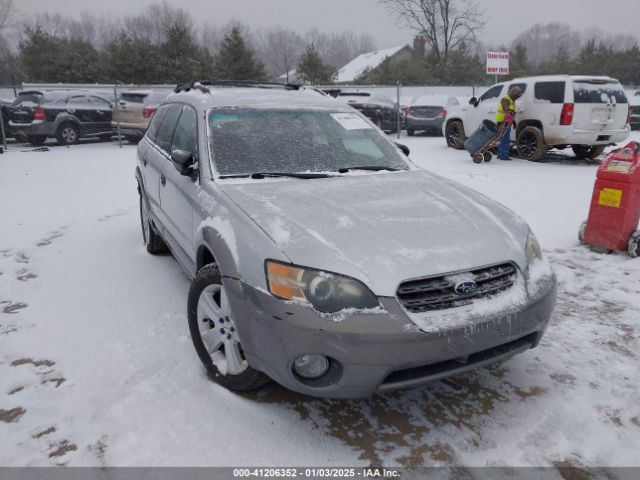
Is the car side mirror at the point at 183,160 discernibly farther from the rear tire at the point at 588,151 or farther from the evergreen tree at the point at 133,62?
the evergreen tree at the point at 133,62

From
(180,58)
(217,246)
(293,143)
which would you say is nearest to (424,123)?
(293,143)

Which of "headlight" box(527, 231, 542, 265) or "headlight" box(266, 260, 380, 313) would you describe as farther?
"headlight" box(527, 231, 542, 265)

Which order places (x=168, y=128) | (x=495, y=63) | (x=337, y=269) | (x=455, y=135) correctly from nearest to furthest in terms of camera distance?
1. (x=337, y=269)
2. (x=168, y=128)
3. (x=455, y=135)
4. (x=495, y=63)

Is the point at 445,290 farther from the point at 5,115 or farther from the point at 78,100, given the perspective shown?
the point at 5,115

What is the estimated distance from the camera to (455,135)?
13.3 metres

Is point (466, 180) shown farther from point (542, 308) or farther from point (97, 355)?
point (97, 355)

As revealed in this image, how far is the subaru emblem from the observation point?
2.22m

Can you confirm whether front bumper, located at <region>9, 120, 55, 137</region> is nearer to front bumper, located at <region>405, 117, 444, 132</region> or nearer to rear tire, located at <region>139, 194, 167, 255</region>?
rear tire, located at <region>139, 194, 167, 255</region>

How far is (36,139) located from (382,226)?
1465 centimetres

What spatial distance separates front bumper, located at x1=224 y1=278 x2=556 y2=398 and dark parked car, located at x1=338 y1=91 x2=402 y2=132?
14.5 m

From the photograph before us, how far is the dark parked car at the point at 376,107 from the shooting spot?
1627cm

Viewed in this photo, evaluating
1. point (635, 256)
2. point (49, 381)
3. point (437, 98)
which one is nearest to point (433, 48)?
point (437, 98)

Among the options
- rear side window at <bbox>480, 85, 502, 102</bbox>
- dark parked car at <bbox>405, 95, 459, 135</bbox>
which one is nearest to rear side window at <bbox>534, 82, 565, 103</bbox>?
rear side window at <bbox>480, 85, 502, 102</bbox>

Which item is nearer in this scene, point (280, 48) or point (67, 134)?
point (67, 134)
